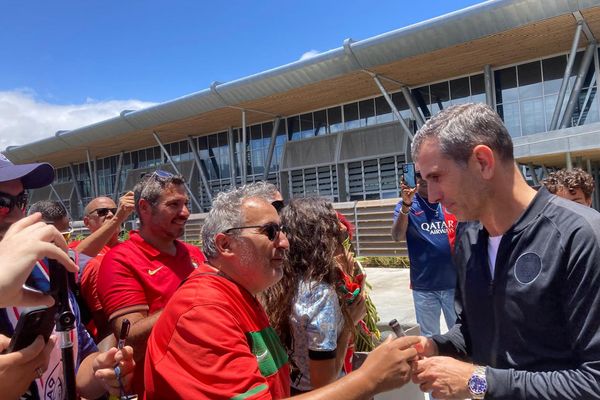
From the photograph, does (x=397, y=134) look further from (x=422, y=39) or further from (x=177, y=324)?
(x=177, y=324)

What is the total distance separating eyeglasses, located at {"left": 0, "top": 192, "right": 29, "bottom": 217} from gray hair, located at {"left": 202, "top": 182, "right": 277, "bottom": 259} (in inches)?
31.0

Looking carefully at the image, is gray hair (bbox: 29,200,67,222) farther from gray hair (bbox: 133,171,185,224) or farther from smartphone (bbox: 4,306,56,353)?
smartphone (bbox: 4,306,56,353)

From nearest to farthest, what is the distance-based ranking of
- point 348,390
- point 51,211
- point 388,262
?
point 348,390
point 51,211
point 388,262

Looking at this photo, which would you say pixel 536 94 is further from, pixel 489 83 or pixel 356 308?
pixel 356 308

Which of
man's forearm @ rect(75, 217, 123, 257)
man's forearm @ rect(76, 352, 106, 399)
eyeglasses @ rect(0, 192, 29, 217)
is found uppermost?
eyeglasses @ rect(0, 192, 29, 217)

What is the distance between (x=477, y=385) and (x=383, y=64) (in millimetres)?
14480

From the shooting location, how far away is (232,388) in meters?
1.51

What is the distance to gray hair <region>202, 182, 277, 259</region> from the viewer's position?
2.05 metres

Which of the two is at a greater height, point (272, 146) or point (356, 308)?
point (272, 146)

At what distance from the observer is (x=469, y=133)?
1.86 meters

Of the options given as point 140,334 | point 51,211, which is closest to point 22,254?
point 140,334

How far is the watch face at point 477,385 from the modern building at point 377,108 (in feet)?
25.7

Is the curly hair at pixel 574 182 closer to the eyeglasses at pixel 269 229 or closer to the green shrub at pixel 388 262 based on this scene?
the eyeglasses at pixel 269 229

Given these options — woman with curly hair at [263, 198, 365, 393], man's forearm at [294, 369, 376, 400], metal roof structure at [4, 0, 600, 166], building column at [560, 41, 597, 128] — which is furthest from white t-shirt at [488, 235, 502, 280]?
building column at [560, 41, 597, 128]
